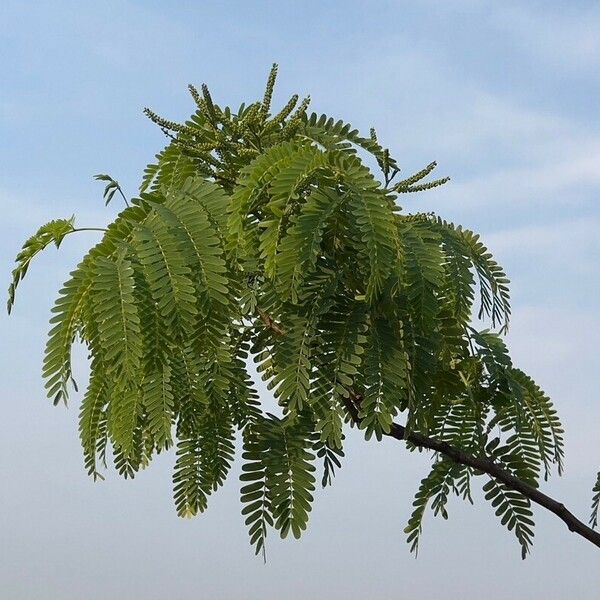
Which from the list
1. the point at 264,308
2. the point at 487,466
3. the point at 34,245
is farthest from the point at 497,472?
the point at 34,245

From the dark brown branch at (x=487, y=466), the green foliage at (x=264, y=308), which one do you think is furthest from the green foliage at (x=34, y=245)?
the dark brown branch at (x=487, y=466)

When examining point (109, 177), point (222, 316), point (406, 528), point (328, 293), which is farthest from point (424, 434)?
point (109, 177)

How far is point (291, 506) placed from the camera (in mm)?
4152

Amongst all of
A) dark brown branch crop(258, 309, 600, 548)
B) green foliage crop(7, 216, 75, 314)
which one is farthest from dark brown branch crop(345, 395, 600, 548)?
green foliage crop(7, 216, 75, 314)

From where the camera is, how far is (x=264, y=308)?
4.31 meters

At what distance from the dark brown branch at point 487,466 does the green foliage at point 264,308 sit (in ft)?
0.10

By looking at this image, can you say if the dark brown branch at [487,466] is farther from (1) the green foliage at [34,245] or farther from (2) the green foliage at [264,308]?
(1) the green foliage at [34,245]

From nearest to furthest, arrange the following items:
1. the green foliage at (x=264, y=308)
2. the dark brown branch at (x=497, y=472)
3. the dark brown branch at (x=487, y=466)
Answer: the green foliage at (x=264, y=308) → the dark brown branch at (x=487, y=466) → the dark brown branch at (x=497, y=472)

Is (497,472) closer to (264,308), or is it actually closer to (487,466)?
(487,466)

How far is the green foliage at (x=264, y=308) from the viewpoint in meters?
3.77

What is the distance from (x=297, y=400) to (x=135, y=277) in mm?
800

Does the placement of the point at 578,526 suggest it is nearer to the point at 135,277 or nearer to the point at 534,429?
the point at 534,429

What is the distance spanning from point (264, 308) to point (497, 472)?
4.71 feet

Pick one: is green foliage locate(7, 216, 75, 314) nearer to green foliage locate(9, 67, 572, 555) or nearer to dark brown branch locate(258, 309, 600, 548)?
green foliage locate(9, 67, 572, 555)
